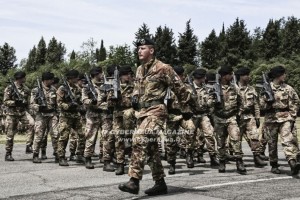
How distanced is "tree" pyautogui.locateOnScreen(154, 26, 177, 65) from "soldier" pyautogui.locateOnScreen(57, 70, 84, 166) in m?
57.9

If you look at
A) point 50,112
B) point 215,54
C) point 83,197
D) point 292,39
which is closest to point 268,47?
point 292,39

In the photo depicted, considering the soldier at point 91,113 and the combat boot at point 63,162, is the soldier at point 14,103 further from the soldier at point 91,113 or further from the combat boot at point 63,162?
the soldier at point 91,113

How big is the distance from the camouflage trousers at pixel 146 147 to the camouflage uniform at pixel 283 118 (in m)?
3.04

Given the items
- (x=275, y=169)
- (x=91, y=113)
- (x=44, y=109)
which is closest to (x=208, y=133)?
(x=275, y=169)

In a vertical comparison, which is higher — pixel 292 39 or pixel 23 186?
pixel 292 39

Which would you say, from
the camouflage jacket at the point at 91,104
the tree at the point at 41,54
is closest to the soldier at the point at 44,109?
the camouflage jacket at the point at 91,104

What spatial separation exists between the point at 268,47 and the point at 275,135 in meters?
57.0

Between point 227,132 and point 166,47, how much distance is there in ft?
199

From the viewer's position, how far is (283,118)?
8703 mm

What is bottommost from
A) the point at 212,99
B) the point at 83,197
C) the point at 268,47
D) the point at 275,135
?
the point at 83,197

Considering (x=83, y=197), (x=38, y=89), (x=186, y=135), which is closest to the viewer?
(x=83, y=197)

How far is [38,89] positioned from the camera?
11.5 metres

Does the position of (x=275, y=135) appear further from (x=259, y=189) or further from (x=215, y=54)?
(x=215, y=54)

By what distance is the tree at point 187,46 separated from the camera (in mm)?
67375
